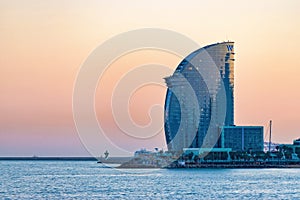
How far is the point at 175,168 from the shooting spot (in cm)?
18238

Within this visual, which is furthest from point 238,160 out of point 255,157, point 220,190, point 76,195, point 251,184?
point 76,195

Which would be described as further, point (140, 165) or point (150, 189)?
point (140, 165)

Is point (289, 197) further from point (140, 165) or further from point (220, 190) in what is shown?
point (140, 165)

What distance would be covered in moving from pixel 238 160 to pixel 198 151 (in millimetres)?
12073

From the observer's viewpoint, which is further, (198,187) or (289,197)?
(198,187)

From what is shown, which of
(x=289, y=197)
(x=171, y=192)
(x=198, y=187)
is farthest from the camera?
(x=198, y=187)

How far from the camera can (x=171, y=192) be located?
86125 millimetres

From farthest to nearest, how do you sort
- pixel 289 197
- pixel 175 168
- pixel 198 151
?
1. pixel 198 151
2. pixel 175 168
3. pixel 289 197

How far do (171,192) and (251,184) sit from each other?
1872 cm

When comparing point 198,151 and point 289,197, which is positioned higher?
point 198,151

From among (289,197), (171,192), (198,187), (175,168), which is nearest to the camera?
(289,197)

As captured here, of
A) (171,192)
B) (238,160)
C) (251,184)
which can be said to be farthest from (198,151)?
(171,192)

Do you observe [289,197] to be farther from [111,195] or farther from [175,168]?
[175,168]

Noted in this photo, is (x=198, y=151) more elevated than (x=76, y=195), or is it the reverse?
(x=198, y=151)
